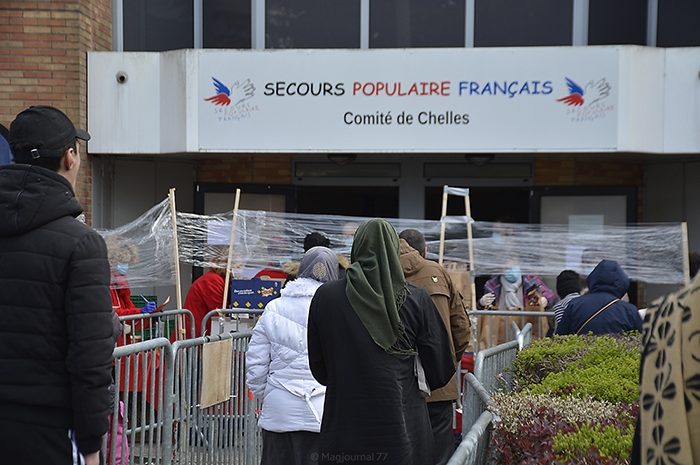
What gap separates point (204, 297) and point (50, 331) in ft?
21.5

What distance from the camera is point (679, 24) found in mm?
12047

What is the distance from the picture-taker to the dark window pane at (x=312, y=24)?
12219mm

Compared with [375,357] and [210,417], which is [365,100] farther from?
[375,357]

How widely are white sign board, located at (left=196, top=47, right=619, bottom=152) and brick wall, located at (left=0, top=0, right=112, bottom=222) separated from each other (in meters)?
1.64

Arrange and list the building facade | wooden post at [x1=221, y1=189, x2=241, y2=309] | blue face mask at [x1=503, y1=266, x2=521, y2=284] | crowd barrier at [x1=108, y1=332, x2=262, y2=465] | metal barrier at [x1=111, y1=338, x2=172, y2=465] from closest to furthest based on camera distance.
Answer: metal barrier at [x1=111, y1=338, x2=172, y2=465]
crowd barrier at [x1=108, y1=332, x2=262, y2=465]
wooden post at [x1=221, y1=189, x2=241, y2=309]
blue face mask at [x1=503, y1=266, x2=521, y2=284]
the building facade

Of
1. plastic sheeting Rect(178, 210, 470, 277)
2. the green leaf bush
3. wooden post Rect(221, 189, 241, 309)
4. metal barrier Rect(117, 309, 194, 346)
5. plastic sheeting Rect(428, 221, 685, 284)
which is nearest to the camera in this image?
the green leaf bush

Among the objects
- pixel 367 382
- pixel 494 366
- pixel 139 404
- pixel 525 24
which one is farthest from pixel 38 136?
pixel 525 24

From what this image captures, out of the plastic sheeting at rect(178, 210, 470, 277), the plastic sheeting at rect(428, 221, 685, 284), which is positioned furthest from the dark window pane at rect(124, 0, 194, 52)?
the plastic sheeting at rect(428, 221, 685, 284)

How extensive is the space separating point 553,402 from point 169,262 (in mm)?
6310

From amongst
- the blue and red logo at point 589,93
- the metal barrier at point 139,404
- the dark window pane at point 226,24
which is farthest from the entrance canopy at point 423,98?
the metal barrier at point 139,404

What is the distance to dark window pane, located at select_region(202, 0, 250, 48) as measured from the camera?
1245 centimetres

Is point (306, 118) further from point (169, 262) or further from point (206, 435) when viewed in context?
point (206, 435)

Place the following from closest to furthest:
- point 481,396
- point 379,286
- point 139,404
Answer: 1. point 379,286
2. point 481,396
3. point 139,404

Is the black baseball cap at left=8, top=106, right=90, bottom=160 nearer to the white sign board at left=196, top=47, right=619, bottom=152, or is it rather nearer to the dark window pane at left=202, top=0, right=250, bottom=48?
the white sign board at left=196, top=47, right=619, bottom=152
